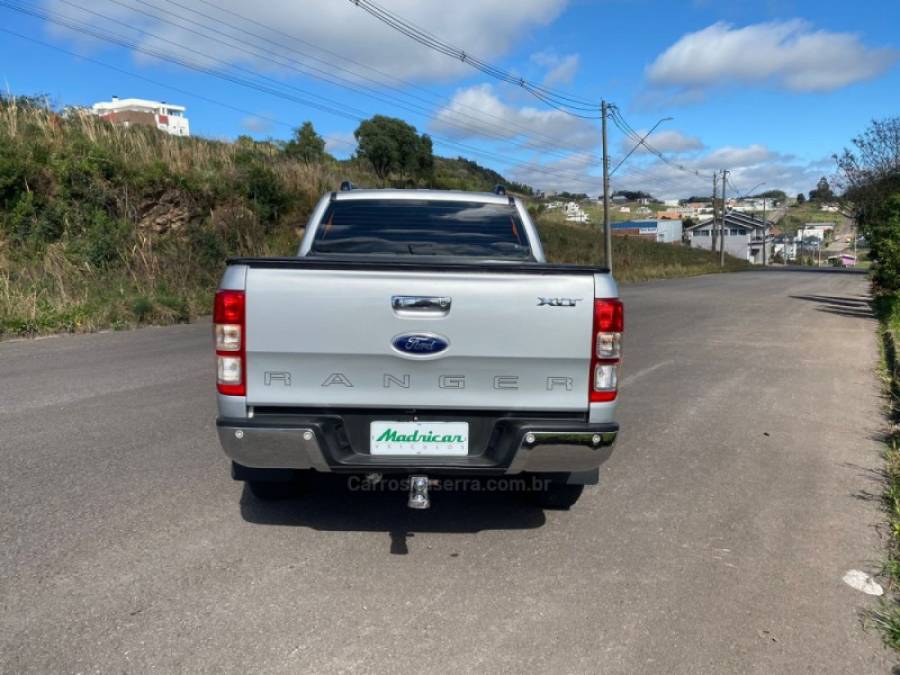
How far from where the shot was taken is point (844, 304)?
21.8m

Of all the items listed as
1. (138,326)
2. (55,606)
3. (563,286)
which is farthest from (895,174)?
(55,606)

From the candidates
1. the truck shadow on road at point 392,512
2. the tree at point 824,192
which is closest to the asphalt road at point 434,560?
the truck shadow on road at point 392,512

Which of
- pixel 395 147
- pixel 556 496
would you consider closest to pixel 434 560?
pixel 556 496

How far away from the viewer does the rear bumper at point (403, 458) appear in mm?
3467

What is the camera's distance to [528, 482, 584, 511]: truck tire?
4387 mm

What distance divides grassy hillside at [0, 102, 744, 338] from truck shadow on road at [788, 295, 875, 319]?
569 inches

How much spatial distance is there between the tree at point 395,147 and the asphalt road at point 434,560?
39.3 metres

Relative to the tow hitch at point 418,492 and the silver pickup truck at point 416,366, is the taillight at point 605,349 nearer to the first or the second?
the silver pickup truck at point 416,366

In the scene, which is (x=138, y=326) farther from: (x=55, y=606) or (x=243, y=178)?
(x=55, y=606)

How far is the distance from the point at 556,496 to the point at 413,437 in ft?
4.18

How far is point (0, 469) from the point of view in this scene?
497 centimetres

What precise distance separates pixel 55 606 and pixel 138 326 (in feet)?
33.8

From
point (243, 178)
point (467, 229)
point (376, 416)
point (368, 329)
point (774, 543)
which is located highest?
point (243, 178)

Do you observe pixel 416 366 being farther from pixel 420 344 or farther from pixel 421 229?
pixel 421 229
